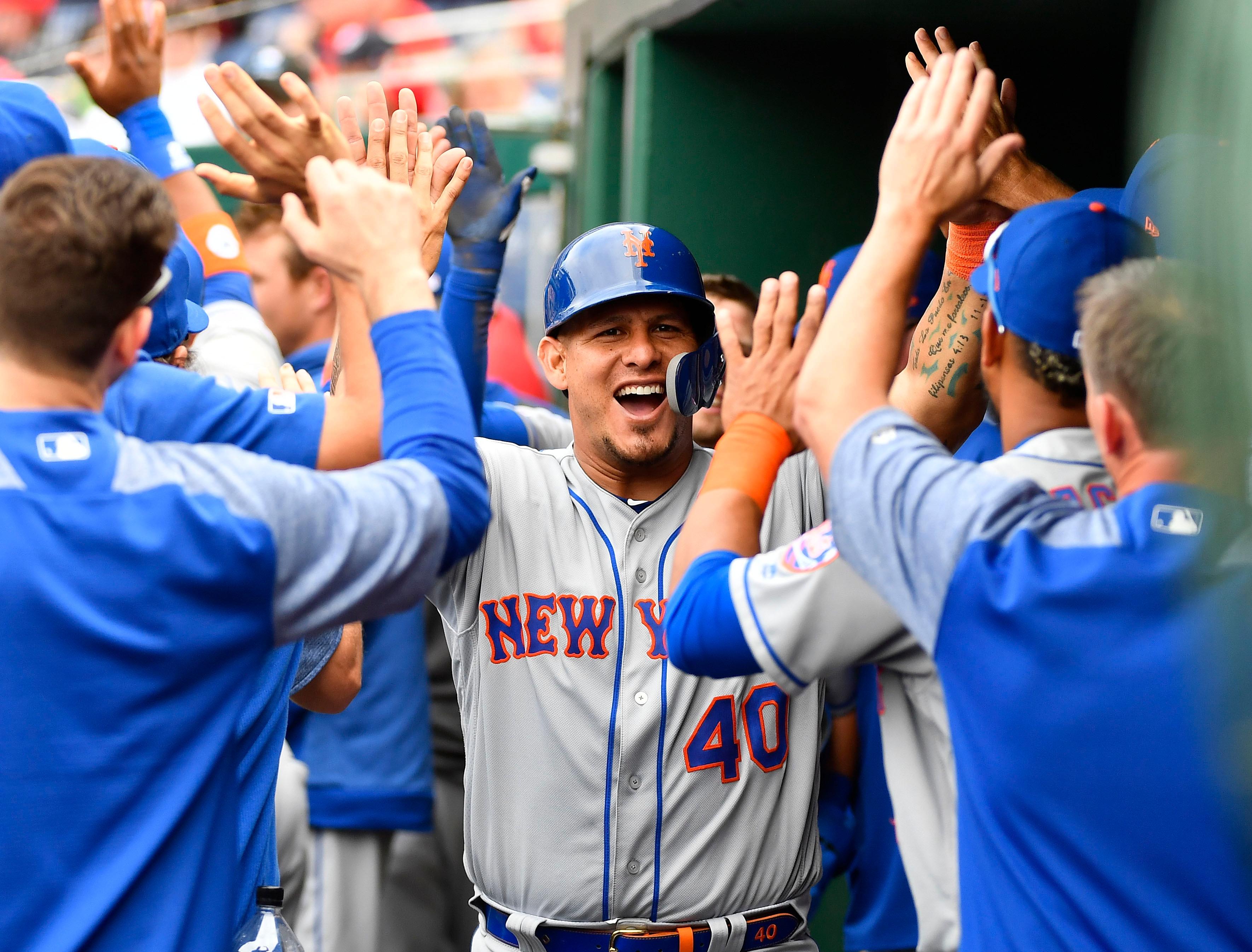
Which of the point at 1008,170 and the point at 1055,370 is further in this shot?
the point at 1008,170

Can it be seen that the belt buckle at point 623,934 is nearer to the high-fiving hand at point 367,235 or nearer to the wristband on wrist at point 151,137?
the high-fiving hand at point 367,235

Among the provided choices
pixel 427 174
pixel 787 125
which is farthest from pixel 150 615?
pixel 787 125

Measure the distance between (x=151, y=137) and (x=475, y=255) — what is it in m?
0.77

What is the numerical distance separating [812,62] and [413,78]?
5935 millimetres

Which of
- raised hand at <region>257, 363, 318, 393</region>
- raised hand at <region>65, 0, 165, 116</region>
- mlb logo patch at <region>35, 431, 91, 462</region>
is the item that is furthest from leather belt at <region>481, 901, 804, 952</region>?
raised hand at <region>65, 0, 165, 116</region>

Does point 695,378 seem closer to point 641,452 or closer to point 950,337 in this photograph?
point 641,452

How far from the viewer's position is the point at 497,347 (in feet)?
17.3

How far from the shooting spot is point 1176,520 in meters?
1.22

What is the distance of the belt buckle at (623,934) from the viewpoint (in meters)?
2.00

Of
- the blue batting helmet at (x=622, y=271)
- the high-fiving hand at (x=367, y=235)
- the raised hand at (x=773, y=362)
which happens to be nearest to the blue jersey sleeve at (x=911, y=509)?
the raised hand at (x=773, y=362)

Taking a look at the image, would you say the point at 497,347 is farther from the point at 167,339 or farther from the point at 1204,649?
the point at 1204,649

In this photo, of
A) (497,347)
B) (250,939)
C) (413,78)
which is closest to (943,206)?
(250,939)

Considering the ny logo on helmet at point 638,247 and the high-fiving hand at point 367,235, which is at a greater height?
the ny logo on helmet at point 638,247

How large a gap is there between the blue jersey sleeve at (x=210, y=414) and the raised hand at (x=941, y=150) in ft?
2.54
